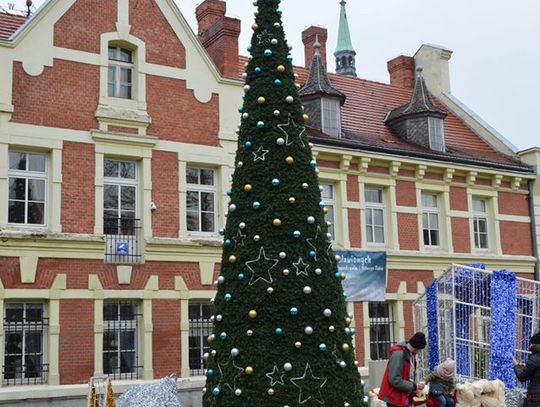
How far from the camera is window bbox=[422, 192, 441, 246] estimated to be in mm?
21109

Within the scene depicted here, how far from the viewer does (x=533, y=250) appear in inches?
911

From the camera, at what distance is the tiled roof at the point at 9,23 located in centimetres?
1669

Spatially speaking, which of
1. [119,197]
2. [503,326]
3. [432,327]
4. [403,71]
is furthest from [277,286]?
[403,71]

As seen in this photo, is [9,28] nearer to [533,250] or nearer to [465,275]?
[465,275]

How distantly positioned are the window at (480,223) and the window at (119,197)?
35.9 feet

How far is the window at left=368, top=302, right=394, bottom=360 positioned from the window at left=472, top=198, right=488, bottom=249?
4.06 metres

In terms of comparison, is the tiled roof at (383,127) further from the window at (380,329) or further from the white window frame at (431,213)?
the window at (380,329)

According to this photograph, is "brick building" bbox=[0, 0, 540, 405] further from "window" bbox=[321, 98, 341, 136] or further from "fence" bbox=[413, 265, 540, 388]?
"fence" bbox=[413, 265, 540, 388]

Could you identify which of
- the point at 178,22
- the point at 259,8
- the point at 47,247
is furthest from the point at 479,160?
the point at 259,8

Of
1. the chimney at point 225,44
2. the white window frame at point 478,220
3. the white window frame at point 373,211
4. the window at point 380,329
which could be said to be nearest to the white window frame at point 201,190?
the chimney at point 225,44

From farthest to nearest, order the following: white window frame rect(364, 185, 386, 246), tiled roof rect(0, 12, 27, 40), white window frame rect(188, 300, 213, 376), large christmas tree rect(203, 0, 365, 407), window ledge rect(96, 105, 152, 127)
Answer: white window frame rect(364, 185, 386, 246), tiled roof rect(0, 12, 27, 40), white window frame rect(188, 300, 213, 376), window ledge rect(96, 105, 152, 127), large christmas tree rect(203, 0, 365, 407)

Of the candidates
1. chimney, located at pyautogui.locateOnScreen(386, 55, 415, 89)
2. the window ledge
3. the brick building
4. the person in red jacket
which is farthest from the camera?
chimney, located at pyautogui.locateOnScreen(386, 55, 415, 89)

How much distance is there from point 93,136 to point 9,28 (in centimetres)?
371

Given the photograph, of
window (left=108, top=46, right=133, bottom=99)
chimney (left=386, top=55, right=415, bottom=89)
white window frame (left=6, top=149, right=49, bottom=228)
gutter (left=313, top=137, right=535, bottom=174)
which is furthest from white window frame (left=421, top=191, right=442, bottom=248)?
white window frame (left=6, top=149, right=49, bottom=228)
